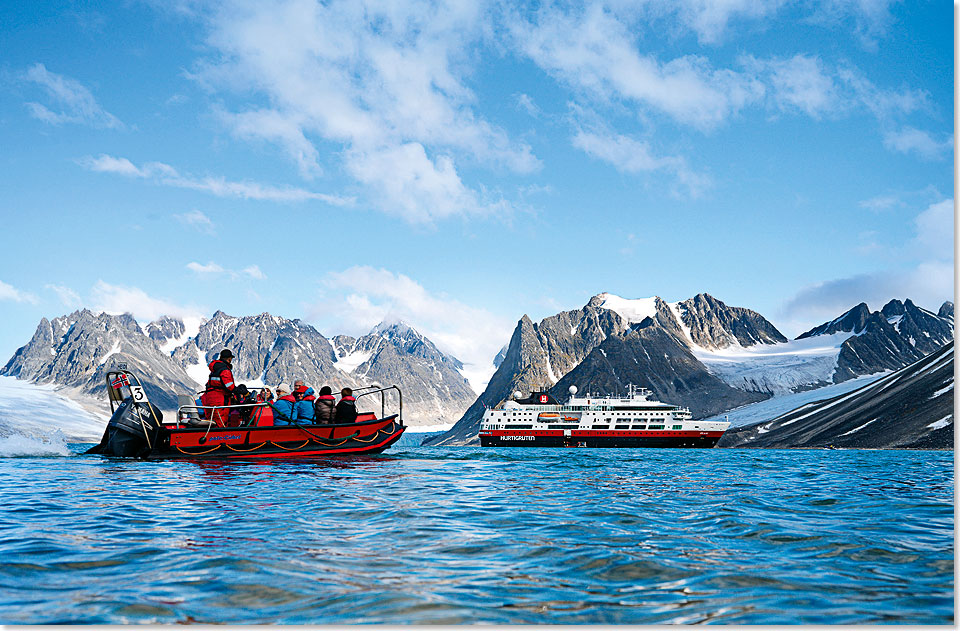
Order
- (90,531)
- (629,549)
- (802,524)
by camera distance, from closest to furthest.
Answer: (629,549) → (90,531) → (802,524)

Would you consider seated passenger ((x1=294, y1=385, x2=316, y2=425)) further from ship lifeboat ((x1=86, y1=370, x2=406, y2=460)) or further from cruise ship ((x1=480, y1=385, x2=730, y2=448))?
cruise ship ((x1=480, y1=385, x2=730, y2=448))

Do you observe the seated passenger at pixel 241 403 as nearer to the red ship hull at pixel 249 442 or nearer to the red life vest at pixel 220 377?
the red life vest at pixel 220 377

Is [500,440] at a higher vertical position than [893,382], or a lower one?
lower

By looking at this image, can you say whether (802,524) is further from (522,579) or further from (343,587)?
(343,587)

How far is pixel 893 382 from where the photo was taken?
386 ft

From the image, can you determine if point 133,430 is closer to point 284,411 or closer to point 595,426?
point 284,411

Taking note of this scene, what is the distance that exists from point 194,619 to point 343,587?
5.07 ft

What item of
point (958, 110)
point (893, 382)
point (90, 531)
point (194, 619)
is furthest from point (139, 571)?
point (893, 382)

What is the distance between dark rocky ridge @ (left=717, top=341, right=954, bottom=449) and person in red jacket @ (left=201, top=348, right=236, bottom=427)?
82243mm

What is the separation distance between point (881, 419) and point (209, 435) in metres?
98.7

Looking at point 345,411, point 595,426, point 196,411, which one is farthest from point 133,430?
point 595,426

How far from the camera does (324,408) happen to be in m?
33.3

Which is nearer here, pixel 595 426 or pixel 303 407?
pixel 303 407

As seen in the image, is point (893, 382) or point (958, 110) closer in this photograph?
point (958, 110)
